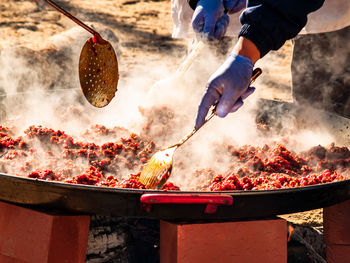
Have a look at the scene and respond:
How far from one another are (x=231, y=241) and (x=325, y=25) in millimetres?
2676

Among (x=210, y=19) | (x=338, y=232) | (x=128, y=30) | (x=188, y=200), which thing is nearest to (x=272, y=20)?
(x=210, y=19)

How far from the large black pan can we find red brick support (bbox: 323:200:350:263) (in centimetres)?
62

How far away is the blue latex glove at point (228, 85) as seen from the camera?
2334 mm

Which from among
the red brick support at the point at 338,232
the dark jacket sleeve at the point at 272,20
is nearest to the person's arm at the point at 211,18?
the dark jacket sleeve at the point at 272,20

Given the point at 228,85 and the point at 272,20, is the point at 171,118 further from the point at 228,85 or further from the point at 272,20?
the point at 272,20

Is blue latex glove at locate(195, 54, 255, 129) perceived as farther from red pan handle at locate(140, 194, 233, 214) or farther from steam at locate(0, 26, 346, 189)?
red pan handle at locate(140, 194, 233, 214)

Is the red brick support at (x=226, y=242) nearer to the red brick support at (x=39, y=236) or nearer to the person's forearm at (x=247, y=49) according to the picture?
the red brick support at (x=39, y=236)

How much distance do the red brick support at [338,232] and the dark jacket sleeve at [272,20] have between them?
1140 mm

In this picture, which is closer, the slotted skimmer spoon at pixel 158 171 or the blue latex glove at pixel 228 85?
the slotted skimmer spoon at pixel 158 171

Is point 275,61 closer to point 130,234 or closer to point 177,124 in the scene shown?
point 177,124

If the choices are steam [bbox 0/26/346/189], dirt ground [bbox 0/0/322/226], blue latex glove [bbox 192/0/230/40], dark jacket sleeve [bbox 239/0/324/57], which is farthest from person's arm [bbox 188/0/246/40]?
dirt ground [bbox 0/0/322/226]

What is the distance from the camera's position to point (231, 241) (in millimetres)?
2113

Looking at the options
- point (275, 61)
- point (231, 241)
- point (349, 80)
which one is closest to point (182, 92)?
point (231, 241)

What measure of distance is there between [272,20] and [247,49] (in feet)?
0.70
